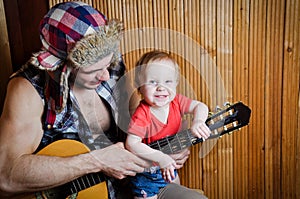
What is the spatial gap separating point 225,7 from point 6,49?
855 mm

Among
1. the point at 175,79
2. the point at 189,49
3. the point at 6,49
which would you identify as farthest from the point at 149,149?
the point at 6,49

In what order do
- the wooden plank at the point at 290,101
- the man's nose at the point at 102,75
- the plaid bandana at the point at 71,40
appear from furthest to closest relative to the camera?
the wooden plank at the point at 290,101, the man's nose at the point at 102,75, the plaid bandana at the point at 71,40

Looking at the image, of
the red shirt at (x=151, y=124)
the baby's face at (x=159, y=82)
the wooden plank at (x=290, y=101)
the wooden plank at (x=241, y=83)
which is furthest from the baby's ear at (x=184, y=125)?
the wooden plank at (x=290, y=101)

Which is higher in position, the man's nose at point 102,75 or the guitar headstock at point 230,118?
the man's nose at point 102,75

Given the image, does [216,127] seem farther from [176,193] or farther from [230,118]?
[176,193]

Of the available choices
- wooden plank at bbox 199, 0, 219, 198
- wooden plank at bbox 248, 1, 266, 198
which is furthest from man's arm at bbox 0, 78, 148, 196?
wooden plank at bbox 248, 1, 266, 198

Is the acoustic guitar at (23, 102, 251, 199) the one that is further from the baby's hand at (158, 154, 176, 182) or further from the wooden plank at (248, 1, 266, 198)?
the wooden plank at (248, 1, 266, 198)

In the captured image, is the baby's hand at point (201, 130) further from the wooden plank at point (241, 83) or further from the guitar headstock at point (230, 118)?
the wooden plank at point (241, 83)

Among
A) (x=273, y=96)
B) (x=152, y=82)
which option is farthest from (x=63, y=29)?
(x=273, y=96)

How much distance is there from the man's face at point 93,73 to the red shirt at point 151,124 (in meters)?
0.16

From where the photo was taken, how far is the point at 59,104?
122 centimetres

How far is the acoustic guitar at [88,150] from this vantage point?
1202mm

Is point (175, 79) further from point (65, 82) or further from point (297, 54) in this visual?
point (297, 54)

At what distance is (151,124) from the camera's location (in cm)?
125
